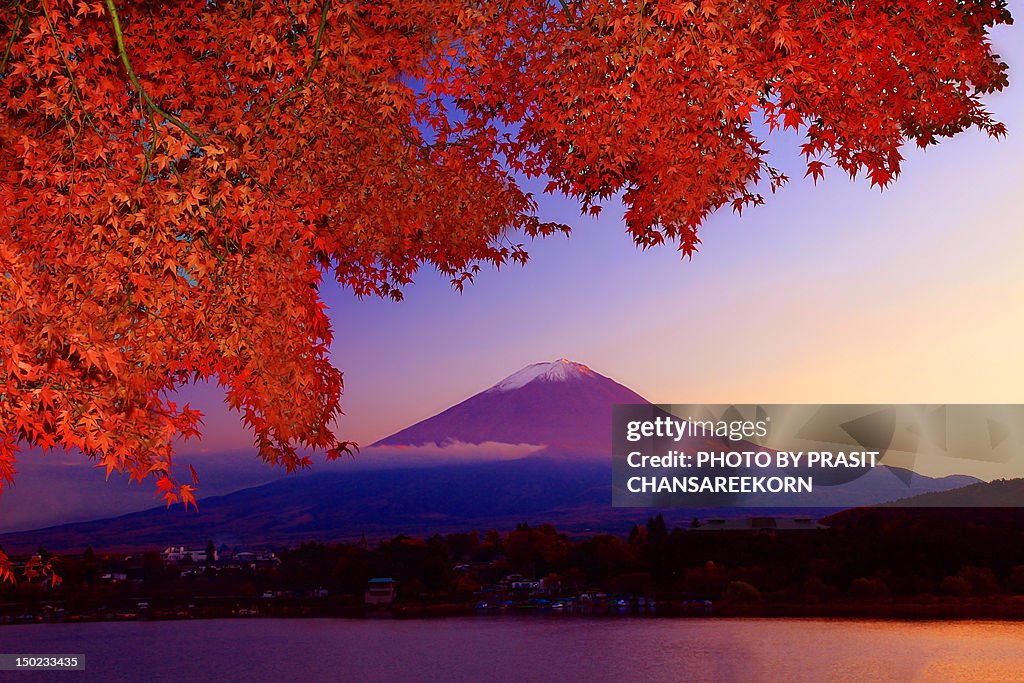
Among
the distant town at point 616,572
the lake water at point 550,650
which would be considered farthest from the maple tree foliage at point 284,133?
the distant town at point 616,572

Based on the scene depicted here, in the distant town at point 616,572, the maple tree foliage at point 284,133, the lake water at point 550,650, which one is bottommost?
the lake water at point 550,650

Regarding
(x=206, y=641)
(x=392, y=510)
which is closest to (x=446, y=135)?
(x=392, y=510)

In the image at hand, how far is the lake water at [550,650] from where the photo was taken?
81.3ft

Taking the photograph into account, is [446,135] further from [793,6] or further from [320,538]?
[320,538]

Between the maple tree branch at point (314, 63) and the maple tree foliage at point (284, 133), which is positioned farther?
the maple tree branch at point (314, 63)

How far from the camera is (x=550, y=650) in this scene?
3466 cm

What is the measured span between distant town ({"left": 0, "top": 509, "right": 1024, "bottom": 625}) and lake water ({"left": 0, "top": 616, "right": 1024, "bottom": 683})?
2.69 feet

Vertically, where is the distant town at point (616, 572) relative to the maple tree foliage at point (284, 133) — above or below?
below

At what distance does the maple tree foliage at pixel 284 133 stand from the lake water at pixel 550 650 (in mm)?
18865

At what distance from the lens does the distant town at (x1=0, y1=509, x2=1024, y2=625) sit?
85.0 feet

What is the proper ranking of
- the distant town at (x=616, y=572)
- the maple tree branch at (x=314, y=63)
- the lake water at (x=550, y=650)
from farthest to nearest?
the distant town at (x=616, y=572)
the lake water at (x=550, y=650)
the maple tree branch at (x=314, y=63)

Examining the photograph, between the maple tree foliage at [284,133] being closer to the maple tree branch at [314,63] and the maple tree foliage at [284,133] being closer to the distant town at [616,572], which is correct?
the maple tree branch at [314,63]

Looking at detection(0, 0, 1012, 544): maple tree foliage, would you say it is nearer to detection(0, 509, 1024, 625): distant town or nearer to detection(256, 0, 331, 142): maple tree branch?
detection(256, 0, 331, 142): maple tree branch

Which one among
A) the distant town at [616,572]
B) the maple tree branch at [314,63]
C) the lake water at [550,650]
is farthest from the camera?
the distant town at [616,572]
